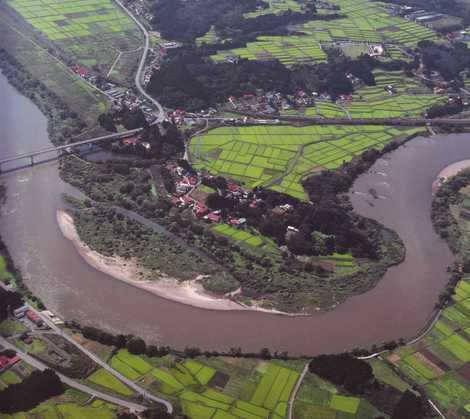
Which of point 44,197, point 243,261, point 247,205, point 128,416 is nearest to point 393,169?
point 247,205

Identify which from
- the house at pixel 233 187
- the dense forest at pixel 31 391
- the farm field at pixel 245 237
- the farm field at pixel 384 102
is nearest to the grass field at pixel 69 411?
the dense forest at pixel 31 391

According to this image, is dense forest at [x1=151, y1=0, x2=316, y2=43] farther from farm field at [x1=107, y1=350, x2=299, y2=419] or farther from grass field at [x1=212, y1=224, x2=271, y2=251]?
farm field at [x1=107, y1=350, x2=299, y2=419]

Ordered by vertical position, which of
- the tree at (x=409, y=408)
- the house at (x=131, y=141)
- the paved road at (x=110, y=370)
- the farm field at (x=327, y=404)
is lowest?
the house at (x=131, y=141)

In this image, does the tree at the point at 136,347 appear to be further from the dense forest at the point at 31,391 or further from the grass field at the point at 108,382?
the dense forest at the point at 31,391

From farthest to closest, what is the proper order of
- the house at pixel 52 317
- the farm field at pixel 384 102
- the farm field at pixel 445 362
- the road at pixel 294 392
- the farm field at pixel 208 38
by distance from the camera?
the farm field at pixel 208 38 → the farm field at pixel 384 102 → the house at pixel 52 317 → the farm field at pixel 445 362 → the road at pixel 294 392

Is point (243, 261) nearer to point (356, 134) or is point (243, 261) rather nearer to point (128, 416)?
point (128, 416)

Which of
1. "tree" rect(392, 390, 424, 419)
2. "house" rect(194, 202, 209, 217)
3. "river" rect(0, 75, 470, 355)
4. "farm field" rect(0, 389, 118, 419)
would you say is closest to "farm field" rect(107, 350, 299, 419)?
"river" rect(0, 75, 470, 355)
